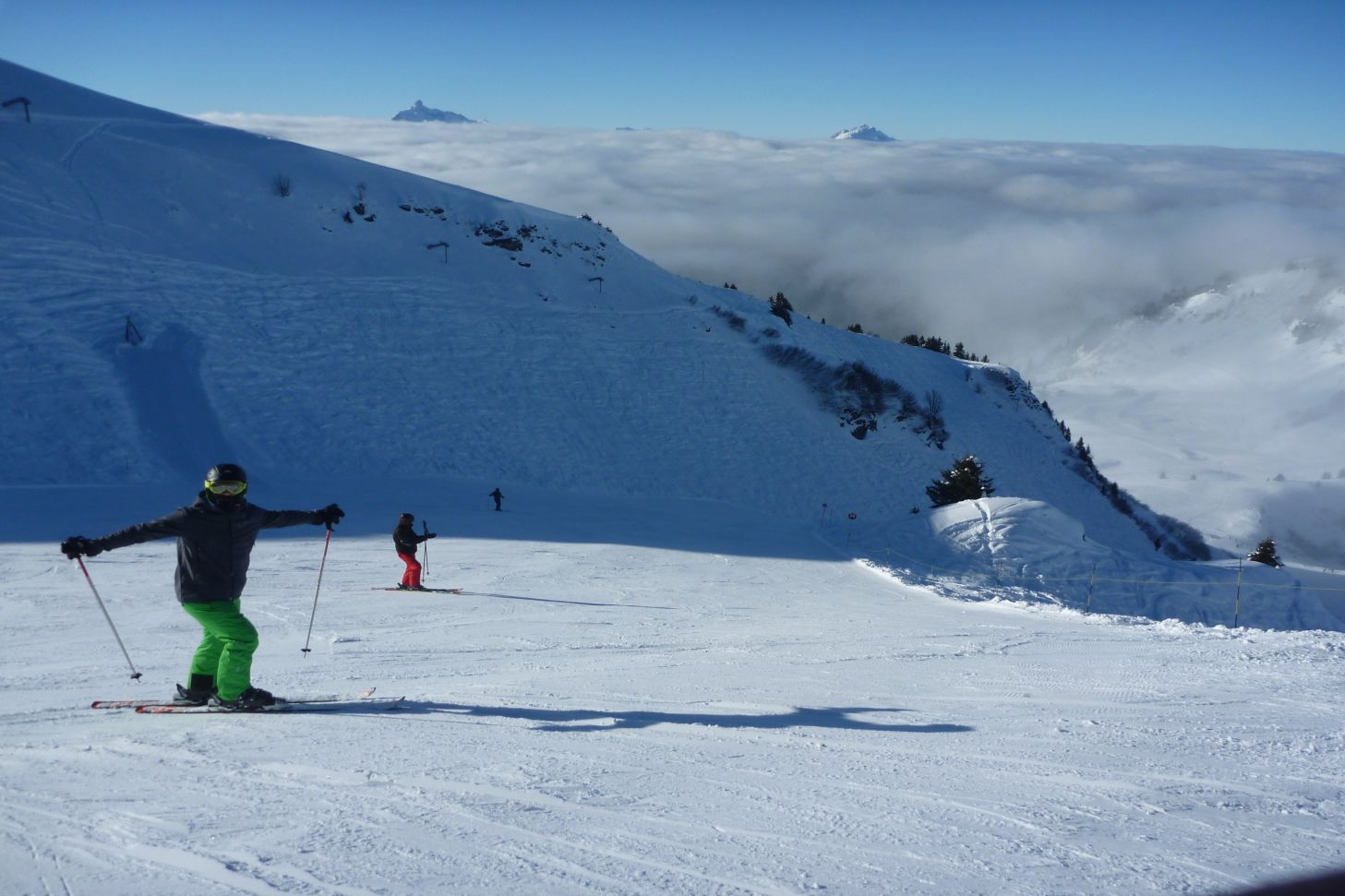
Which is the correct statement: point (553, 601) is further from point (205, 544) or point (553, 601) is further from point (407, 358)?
point (407, 358)

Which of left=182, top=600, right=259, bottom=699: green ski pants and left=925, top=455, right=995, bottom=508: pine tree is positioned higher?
left=925, top=455, right=995, bottom=508: pine tree

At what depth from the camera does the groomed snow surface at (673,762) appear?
4.09 metres

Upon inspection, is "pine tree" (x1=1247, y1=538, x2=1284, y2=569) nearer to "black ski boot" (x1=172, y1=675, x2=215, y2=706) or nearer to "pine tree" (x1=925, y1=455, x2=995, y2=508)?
"pine tree" (x1=925, y1=455, x2=995, y2=508)

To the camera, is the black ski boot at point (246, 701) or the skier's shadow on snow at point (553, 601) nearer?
the black ski boot at point (246, 701)

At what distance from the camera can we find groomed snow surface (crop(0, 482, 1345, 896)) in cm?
409

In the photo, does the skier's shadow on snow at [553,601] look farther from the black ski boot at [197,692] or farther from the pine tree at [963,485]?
the pine tree at [963,485]

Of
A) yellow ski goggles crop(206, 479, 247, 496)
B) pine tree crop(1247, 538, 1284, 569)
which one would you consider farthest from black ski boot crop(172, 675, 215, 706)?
pine tree crop(1247, 538, 1284, 569)

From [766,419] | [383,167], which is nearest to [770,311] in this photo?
[766,419]

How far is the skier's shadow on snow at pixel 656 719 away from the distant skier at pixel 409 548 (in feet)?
26.9

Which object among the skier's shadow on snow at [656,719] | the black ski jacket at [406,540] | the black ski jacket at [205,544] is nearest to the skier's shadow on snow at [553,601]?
the black ski jacket at [406,540]

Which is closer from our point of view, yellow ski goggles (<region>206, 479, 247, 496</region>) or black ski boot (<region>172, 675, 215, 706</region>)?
yellow ski goggles (<region>206, 479, 247, 496</region>)

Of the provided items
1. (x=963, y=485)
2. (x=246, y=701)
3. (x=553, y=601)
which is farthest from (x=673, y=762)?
(x=963, y=485)

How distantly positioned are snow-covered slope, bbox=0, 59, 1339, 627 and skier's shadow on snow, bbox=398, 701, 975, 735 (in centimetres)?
2144

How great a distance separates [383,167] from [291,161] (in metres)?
5.32
